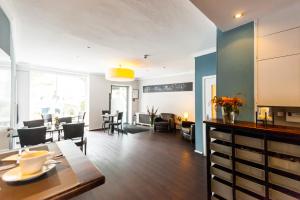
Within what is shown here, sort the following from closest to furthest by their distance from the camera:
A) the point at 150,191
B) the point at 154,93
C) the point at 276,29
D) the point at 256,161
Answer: the point at 256,161 → the point at 276,29 → the point at 150,191 → the point at 154,93

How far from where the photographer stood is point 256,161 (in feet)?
5.26

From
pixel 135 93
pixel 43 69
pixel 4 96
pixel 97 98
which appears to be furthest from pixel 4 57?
pixel 135 93

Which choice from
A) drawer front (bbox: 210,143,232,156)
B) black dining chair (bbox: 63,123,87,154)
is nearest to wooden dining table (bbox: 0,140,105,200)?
drawer front (bbox: 210,143,232,156)

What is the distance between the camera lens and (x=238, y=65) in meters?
2.23

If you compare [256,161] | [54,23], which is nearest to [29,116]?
[54,23]

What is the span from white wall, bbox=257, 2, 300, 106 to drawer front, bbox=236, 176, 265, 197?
101 centimetres

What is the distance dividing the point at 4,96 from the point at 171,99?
250 inches

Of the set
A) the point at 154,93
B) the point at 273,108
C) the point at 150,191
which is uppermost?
the point at 154,93

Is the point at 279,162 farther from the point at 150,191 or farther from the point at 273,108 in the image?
the point at 150,191

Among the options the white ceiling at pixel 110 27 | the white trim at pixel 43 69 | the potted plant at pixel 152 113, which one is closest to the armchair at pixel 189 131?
the potted plant at pixel 152 113

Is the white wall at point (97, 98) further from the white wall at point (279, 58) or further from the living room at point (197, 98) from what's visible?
the white wall at point (279, 58)

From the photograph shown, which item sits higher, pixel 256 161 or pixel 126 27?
pixel 126 27

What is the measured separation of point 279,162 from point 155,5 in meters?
2.26

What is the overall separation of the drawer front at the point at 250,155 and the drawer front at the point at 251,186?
0.25 meters
